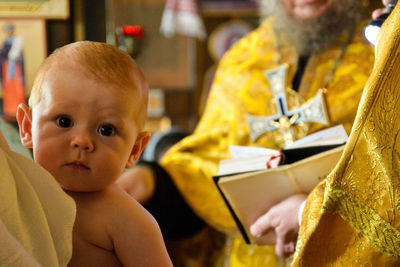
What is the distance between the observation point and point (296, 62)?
5.20ft

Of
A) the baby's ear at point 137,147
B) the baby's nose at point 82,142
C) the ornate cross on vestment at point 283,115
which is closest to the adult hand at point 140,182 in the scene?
the ornate cross on vestment at point 283,115

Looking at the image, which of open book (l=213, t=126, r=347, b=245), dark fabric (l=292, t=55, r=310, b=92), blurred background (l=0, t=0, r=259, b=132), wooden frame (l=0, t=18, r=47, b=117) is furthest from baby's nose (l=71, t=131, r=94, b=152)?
wooden frame (l=0, t=18, r=47, b=117)

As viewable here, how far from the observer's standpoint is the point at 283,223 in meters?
1.06

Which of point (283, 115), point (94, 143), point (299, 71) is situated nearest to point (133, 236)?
point (94, 143)

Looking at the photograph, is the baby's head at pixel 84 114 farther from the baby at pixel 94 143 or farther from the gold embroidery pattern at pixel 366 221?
the gold embroidery pattern at pixel 366 221

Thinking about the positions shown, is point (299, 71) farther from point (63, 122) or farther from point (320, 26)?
point (63, 122)

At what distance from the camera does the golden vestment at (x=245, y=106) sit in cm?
144

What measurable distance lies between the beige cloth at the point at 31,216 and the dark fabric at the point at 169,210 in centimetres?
105

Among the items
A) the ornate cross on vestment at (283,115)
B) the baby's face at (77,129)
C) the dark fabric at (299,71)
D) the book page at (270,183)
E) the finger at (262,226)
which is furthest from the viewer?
the dark fabric at (299,71)

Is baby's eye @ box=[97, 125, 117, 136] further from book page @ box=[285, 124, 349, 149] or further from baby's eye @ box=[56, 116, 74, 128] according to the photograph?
book page @ box=[285, 124, 349, 149]

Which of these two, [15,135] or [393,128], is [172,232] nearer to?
[15,135]

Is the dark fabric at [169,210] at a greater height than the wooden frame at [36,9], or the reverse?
the wooden frame at [36,9]

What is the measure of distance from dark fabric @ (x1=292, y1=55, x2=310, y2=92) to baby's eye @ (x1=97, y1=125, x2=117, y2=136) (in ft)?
3.32

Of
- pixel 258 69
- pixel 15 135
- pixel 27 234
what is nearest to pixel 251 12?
pixel 258 69
